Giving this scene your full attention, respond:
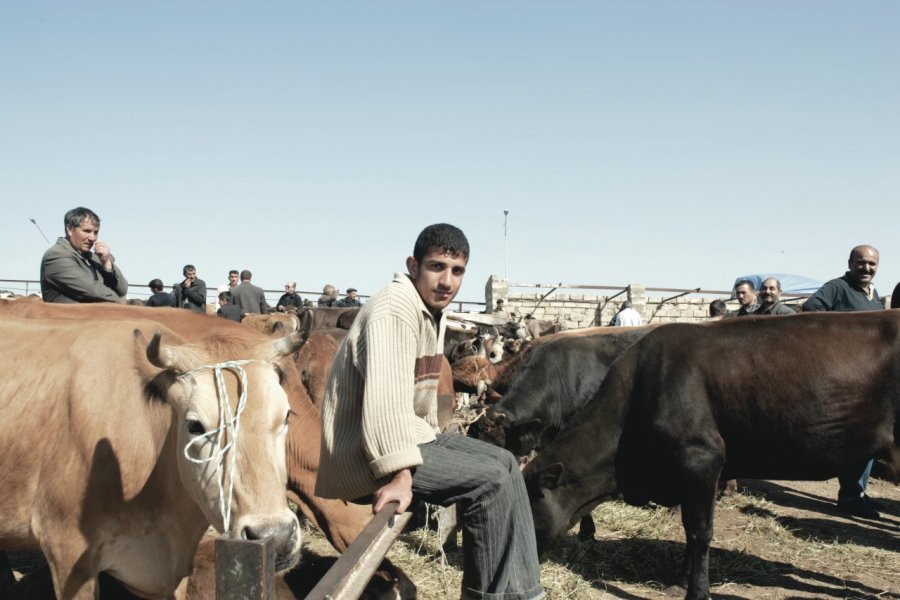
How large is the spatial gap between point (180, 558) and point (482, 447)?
Result: 67.3 inches

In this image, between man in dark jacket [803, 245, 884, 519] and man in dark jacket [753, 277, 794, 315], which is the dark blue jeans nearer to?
man in dark jacket [803, 245, 884, 519]

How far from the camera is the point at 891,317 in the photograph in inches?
195

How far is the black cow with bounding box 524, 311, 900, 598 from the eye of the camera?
4.81 metres

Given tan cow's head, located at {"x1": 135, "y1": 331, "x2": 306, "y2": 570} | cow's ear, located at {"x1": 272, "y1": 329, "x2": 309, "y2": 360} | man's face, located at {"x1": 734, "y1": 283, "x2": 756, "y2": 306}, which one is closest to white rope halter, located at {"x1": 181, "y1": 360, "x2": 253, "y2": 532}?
tan cow's head, located at {"x1": 135, "y1": 331, "x2": 306, "y2": 570}

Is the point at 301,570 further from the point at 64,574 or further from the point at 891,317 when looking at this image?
the point at 891,317

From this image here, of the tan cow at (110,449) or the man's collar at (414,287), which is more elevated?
the man's collar at (414,287)

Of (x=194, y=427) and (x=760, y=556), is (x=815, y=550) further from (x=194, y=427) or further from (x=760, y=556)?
(x=194, y=427)

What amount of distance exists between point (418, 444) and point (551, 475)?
2.57 metres

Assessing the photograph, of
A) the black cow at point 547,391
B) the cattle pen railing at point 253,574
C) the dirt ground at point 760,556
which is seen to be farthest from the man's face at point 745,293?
the cattle pen railing at point 253,574

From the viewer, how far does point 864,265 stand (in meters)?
6.70

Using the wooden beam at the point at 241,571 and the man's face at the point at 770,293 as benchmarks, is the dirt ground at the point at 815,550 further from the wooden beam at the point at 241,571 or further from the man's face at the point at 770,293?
the wooden beam at the point at 241,571

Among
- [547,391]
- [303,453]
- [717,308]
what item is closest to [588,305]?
[717,308]

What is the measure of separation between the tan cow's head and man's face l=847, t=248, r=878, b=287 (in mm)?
6111

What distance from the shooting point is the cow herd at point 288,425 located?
278cm
